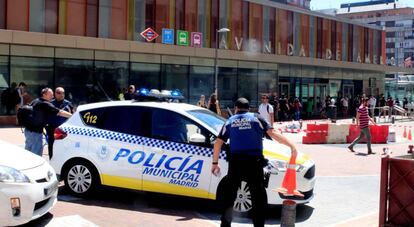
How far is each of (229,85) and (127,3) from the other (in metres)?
8.86

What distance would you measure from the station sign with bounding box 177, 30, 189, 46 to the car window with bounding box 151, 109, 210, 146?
75.0 feet

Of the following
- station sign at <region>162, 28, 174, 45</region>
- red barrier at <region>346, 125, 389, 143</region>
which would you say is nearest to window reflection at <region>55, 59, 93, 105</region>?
station sign at <region>162, 28, 174, 45</region>

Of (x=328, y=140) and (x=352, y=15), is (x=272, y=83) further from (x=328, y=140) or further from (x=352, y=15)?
(x=352, y=15)

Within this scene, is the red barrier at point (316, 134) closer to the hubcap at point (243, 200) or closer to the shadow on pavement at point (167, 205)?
the shadow on pavement at point (167, 205)

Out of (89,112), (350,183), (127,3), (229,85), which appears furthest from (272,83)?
(89,112)

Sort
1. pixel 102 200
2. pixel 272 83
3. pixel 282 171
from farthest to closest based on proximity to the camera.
A: pixel 272 83, pixel 102 200, pixel 282 171

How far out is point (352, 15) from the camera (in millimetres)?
126688

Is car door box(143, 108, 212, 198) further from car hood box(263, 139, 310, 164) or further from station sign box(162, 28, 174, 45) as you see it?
station sign box(162, 28, 174, 45)

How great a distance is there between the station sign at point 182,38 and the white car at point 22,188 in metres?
24.2

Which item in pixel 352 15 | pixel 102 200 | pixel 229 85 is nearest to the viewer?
pixel 102 200

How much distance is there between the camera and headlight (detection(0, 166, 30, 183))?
19.6ft

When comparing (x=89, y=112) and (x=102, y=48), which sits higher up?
(x=102, y=48)

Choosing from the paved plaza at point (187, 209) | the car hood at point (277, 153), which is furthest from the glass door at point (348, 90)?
the car hood at point (277, 153)

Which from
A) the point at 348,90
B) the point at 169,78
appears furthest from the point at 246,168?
the point at 348,90
